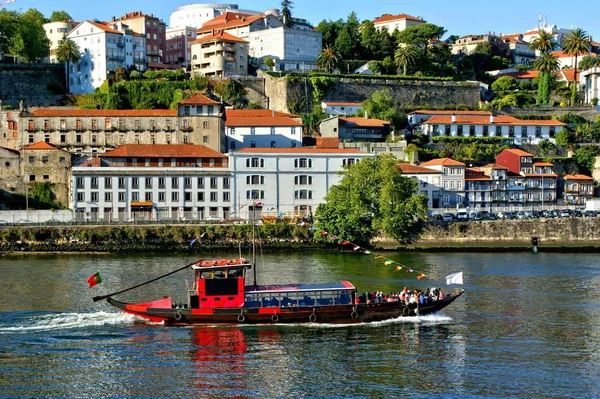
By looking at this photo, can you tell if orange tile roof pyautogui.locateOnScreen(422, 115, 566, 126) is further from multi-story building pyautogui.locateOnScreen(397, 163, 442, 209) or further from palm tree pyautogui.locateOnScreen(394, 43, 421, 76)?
multi-story building pyautogui.locateOnScreen(397, 163, 442, 209)

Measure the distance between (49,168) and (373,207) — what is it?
1242 inches

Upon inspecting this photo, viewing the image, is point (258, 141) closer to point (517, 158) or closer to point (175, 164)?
point (175, 164)

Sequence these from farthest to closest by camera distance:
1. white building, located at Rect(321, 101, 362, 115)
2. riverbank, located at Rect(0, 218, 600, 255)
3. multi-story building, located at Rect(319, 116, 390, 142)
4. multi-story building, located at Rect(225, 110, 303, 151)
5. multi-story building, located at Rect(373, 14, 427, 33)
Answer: multi-story building, located at Rect(373, 14, 427, 33)
white building, located at Rect(321, 101, 362, 115)
multi-story building, located at Rect(319, 116, 390, 142)
multi-story building, located at Rect(225, 110, 303, 151)
riverbank, located at Rect(0, 218, 600, 255)

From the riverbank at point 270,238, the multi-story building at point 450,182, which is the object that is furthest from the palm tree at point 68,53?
the multi-story building at point 450,182

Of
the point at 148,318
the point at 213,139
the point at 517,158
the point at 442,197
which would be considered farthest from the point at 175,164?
the point at 148,318

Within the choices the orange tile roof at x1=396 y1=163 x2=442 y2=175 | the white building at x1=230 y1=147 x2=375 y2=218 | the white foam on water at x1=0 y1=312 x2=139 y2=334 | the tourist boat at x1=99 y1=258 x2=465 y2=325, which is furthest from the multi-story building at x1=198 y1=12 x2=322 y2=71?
the white foam on water at x1=0 y1=312 x2=139 y2=334

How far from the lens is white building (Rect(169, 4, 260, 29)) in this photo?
162 m

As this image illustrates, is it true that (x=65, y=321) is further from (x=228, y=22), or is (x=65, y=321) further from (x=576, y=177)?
(x=228, y=22)

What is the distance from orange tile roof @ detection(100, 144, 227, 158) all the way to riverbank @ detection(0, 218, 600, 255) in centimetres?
1047

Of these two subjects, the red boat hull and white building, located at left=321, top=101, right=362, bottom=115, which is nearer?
the red boat hull

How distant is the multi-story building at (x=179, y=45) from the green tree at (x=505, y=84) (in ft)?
156

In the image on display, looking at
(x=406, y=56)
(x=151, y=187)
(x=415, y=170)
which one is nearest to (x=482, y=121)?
(x=406, y=56)

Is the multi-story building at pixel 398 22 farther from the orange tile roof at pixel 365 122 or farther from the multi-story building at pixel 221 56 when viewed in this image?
the orange tile roof at pixel 365 122

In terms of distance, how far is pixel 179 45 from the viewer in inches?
5797
